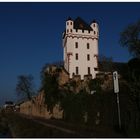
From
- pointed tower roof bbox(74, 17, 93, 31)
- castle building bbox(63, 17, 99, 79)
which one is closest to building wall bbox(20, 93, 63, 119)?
castle building bbox(63, 17, 99, 79)

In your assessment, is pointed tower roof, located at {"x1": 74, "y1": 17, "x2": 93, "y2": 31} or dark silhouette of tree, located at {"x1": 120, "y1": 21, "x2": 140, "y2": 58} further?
pointed tower roof, located at {"x1": 74, "y1": 17, "x2": 93, "y2": 31}

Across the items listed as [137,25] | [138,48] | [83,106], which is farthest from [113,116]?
[137,25]

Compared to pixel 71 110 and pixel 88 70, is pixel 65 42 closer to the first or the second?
pixel 88 70

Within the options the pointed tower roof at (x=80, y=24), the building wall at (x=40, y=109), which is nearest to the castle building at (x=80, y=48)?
the pointed tower roof at (x=80, y=24)

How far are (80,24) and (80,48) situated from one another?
5654 millimetres

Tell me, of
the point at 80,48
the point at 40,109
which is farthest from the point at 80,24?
the point at 40,109

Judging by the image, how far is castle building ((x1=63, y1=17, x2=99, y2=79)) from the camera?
66500mm

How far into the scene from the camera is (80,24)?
70000 mm

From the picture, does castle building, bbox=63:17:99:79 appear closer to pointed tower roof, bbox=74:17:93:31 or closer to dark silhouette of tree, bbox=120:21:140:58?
pointed tower roof, bbox=74:17:93:31

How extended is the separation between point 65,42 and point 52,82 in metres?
18.4

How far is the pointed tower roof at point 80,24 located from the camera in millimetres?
69250

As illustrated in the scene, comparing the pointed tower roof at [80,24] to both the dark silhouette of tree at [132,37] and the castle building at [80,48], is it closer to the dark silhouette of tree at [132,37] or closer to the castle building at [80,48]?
the castle building at [80,48]

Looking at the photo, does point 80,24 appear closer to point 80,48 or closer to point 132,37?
point 80,48

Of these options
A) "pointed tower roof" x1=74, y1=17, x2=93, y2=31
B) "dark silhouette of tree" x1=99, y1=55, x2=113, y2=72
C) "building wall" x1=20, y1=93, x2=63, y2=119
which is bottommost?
"building wall" x1=20, y1=93, x2=63, y2=119
